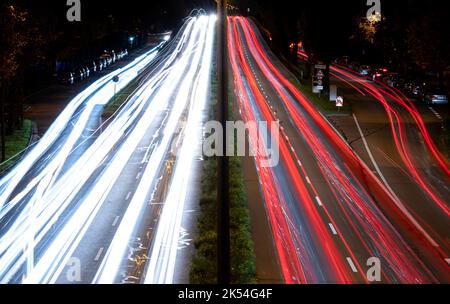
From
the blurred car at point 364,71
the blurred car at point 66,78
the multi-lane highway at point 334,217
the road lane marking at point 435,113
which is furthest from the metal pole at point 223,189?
the blurred car at point 364,71

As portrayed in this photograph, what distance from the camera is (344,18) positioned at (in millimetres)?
58281

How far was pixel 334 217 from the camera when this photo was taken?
956 inches

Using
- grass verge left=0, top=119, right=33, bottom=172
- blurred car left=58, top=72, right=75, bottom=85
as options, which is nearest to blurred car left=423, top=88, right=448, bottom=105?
grass verge left=0, top=119, right=33, bottom=172

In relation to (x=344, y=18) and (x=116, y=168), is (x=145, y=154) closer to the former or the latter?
(x=116, y=168)

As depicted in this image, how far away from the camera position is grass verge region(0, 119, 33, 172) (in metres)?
34.6

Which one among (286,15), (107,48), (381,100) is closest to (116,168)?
(381,100)

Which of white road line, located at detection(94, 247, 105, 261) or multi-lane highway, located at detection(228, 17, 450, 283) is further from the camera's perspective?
white road line, located at detection(94, 247, 105, 261)

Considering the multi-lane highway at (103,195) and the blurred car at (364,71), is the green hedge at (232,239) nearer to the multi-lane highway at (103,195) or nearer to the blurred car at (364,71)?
the multi-lane highway at (103,195)

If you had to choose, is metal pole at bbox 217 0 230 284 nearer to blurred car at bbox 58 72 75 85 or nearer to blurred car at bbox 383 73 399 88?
blurred car at bbox 58 72 75 85

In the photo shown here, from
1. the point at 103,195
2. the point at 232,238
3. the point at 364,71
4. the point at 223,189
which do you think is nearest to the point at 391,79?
the point at 364,71

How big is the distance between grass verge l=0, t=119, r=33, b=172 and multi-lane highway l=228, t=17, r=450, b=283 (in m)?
11.6

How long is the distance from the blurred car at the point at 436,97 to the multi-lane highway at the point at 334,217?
12.6 metres

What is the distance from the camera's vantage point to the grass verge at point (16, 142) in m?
34.6

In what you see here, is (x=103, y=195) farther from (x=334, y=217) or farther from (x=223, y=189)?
(x=223, y=189)
